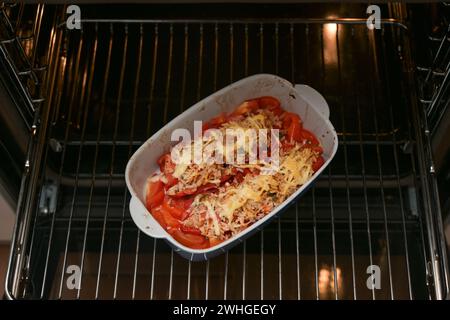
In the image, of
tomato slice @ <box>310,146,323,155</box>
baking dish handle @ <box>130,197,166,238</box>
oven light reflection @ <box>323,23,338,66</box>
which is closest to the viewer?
baking dish handle @ <box>130,197,166,238</box>

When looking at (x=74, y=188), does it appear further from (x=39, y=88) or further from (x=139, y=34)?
(x=139, y=34)

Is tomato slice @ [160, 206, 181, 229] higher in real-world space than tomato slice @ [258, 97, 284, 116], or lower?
lower

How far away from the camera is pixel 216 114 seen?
119 centimetres

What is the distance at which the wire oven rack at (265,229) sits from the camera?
1078 mm

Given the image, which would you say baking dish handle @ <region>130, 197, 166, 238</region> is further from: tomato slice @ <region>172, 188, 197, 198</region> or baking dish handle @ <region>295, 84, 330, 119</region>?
baking dish handle @ <region>295, 84, 330, 119</region>

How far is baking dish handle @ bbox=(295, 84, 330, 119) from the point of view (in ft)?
3.75

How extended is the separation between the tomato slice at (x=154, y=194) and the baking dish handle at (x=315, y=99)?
12.6 inches

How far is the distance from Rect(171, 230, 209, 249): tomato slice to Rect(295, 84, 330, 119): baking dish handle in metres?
0.33

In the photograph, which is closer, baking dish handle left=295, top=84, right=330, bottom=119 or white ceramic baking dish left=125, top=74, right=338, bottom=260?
white ceramic baking dish left=125, top=74, right=338, bottom=260

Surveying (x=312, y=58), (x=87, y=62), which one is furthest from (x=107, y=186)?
(x=312, y=58)

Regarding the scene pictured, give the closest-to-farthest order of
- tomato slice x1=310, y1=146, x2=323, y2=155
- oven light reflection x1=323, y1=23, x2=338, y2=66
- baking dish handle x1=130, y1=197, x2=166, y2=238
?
baking dish handle x1=130, y1=197, x2=166, y2=238, tomato slice x1=310, y1=146, x2=323, y2=155, oven light reflection x1=323, y1=23, x2=338, y2=66

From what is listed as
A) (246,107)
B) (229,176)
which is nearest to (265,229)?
(229,176)

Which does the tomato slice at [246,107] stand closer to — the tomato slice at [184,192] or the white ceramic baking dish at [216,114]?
the white ceramic baking dish at [216,114]

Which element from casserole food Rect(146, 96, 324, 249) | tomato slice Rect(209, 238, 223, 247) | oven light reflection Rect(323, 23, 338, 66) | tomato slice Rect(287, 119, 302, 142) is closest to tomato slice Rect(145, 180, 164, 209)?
casserole food Rect(146, 96, 324, 249)
